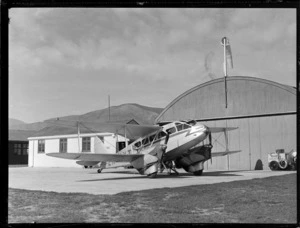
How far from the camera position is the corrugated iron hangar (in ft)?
88.2

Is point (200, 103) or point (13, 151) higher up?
point (200, 103)

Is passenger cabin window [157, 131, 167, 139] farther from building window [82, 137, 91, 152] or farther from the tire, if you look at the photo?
building window [82, 137, 91, 152]

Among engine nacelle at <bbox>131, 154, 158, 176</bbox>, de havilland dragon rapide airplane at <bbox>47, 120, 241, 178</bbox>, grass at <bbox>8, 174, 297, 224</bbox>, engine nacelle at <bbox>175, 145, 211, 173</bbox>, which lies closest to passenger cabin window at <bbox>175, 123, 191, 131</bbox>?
de havilland dragon rapide airplane at <bbox>47, 120, 241, 178</bbox>

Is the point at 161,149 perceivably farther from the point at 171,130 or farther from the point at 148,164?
the point at 171,130

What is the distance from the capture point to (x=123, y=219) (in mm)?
8000

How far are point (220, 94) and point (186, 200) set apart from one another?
1982 cm

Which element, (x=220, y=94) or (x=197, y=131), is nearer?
(x=197, y=131)

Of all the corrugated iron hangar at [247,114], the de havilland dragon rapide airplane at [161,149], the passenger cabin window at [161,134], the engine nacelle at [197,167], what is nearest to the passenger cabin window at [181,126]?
the de havilland dragon rapide airplane at [161,149]

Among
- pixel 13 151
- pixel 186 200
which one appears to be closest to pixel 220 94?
pixel 186 200

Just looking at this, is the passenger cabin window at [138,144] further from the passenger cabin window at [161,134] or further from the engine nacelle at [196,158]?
the engine nacelle at [196,158]

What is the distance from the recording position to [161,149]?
19344mm

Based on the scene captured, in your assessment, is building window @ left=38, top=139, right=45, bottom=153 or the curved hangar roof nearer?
the curved hangar roof

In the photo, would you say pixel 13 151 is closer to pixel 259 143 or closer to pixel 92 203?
pixel 259 143

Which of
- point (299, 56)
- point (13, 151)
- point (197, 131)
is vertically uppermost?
point (299, 56)
